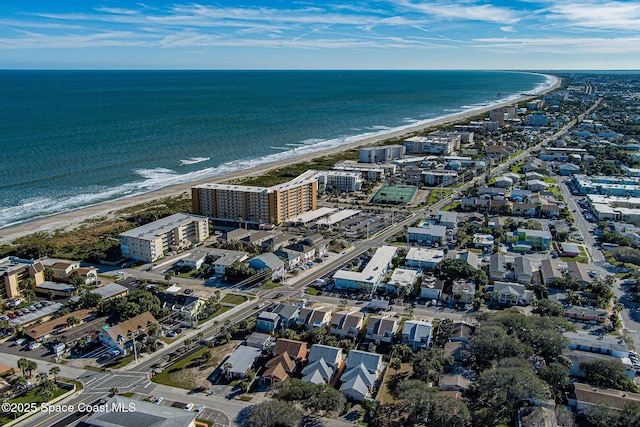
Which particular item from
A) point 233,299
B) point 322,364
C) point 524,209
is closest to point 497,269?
point 322,364

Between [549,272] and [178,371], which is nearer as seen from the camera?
[178,371]

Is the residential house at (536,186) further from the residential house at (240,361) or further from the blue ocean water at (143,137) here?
the residential house at (240,361)

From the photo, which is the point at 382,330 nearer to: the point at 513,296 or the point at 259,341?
the point at 259,341

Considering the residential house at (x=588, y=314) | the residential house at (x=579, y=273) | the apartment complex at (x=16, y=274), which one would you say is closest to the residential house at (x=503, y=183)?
the residential house at (x=579, y=273)

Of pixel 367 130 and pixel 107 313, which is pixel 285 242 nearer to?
pixel 107 313

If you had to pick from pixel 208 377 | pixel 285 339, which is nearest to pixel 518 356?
pixel 285 339

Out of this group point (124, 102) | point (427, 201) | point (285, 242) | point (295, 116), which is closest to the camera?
point (285, 242)
